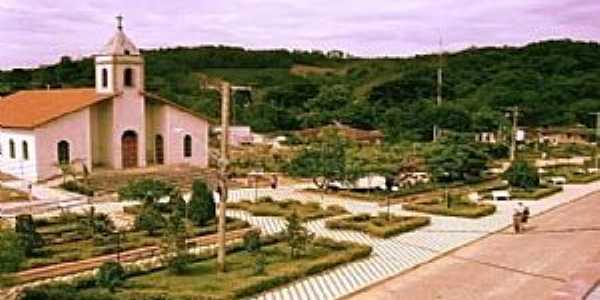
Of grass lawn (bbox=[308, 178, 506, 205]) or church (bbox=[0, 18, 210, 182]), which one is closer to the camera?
grass lawn (bbox=[308, 178, 506, 205])

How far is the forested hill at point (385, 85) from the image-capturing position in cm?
7144

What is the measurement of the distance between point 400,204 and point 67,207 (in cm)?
1316

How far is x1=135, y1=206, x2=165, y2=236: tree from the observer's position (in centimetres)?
2320

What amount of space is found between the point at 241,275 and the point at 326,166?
15.8 metres

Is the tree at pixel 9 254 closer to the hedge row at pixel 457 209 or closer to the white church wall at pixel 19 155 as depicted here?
the hedge row at pixel 457 209

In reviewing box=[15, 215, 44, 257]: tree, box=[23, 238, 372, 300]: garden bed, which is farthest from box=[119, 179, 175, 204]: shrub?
box=[23, 238, 372, 300]: garden bed

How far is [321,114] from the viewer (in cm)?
7581

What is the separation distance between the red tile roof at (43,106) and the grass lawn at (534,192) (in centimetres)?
1945

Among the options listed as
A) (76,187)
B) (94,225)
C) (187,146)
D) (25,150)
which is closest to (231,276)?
(94,225)

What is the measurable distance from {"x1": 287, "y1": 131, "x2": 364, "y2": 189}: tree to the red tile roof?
9.90 metres

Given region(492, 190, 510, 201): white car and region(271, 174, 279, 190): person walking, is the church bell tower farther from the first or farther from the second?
region(492, 190, 510, 201): white car

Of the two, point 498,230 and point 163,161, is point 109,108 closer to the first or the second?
point 163,161

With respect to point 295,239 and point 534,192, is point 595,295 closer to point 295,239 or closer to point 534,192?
point 295,239

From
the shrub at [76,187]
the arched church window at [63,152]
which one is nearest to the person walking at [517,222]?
the shrub at [76,187]
